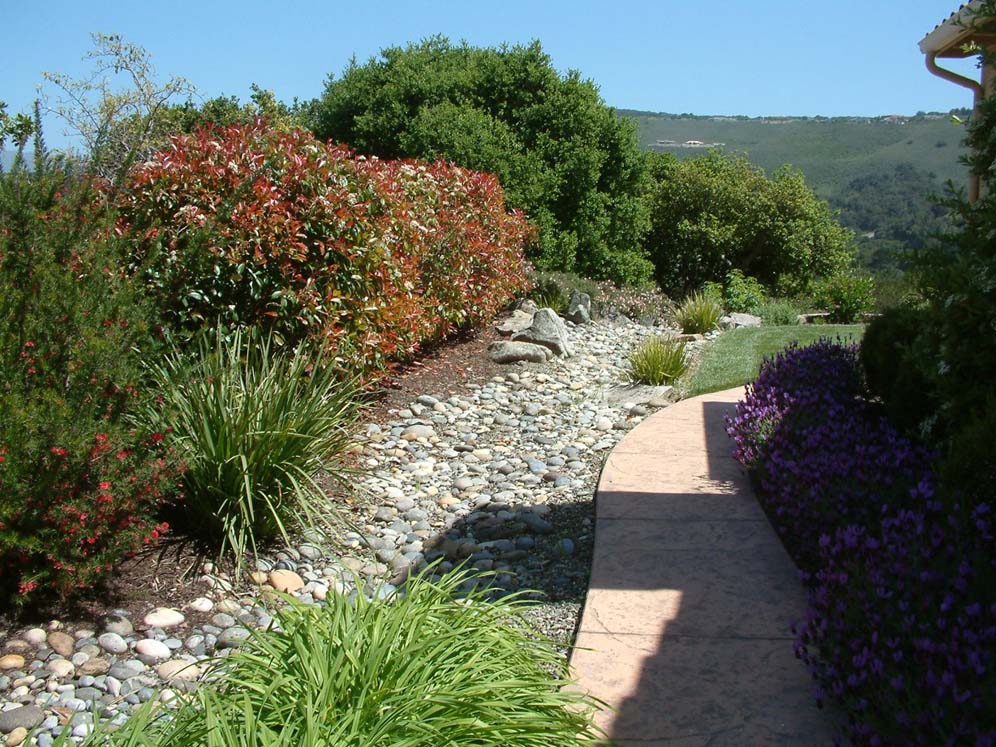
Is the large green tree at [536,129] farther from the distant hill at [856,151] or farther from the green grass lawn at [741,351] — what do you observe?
the distant hill at [856,151]

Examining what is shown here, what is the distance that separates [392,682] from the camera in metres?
2.43

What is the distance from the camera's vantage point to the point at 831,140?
3894 cm

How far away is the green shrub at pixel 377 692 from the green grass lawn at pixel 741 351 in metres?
5.39

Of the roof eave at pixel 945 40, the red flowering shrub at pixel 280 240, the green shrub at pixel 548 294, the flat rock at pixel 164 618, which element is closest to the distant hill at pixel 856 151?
the green shrub at pixel 548 294

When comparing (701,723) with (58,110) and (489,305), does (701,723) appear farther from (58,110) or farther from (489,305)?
(58,110)

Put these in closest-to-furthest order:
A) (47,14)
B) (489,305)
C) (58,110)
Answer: (489,305)
(47,14)
(58,110)

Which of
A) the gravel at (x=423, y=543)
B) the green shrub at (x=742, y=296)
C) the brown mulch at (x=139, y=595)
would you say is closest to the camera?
the gravel at (x=423, y=543)

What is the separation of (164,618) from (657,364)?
210 inches

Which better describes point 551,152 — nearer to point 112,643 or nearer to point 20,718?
point 112,643

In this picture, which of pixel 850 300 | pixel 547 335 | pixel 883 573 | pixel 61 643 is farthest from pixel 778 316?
pixel 61 643

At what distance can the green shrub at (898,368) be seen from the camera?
5.01 metres

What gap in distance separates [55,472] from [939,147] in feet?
122

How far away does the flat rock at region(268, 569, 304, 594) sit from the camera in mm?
4262

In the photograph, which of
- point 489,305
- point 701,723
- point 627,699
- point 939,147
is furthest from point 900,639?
point 939,147
